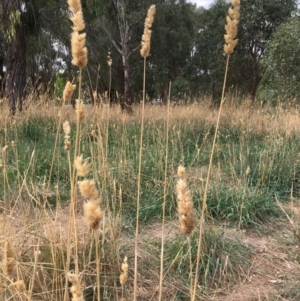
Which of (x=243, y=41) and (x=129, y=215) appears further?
(x=243, y=41)

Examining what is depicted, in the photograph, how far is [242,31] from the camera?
15.3m

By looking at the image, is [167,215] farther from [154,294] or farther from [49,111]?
[49,111]

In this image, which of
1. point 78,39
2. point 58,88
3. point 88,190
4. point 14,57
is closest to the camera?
point 88,190

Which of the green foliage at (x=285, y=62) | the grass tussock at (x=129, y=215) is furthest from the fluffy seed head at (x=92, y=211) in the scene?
the green foliage at (x=285, y=62)

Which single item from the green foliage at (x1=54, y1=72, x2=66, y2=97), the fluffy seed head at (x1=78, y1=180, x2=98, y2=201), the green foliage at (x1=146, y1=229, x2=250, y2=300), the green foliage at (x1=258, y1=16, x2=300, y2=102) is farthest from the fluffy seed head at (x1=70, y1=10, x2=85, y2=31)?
the green foliage at (x1=258, y1=16, x2=300, y2=102)

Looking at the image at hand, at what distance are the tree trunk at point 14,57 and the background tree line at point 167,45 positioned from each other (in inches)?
0.6

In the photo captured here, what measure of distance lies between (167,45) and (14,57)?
11.7 m

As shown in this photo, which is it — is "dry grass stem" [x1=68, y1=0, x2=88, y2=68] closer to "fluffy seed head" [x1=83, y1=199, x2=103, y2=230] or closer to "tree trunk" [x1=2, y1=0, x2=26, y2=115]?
"fluffy seed head" [x1=83, y1=199, x2=103, y2=230]

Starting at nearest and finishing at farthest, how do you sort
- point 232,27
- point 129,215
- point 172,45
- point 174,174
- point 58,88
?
1. point 232,27
2. point 129,215
3. point 174,174
4. point 58,88
5. point 172,45

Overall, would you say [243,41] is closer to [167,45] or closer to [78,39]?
[167,45]

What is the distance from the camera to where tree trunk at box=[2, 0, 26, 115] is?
6.38m

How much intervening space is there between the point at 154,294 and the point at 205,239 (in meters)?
0.46

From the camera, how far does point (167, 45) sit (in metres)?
17.6

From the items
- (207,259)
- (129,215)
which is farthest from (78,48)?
(129,215)
